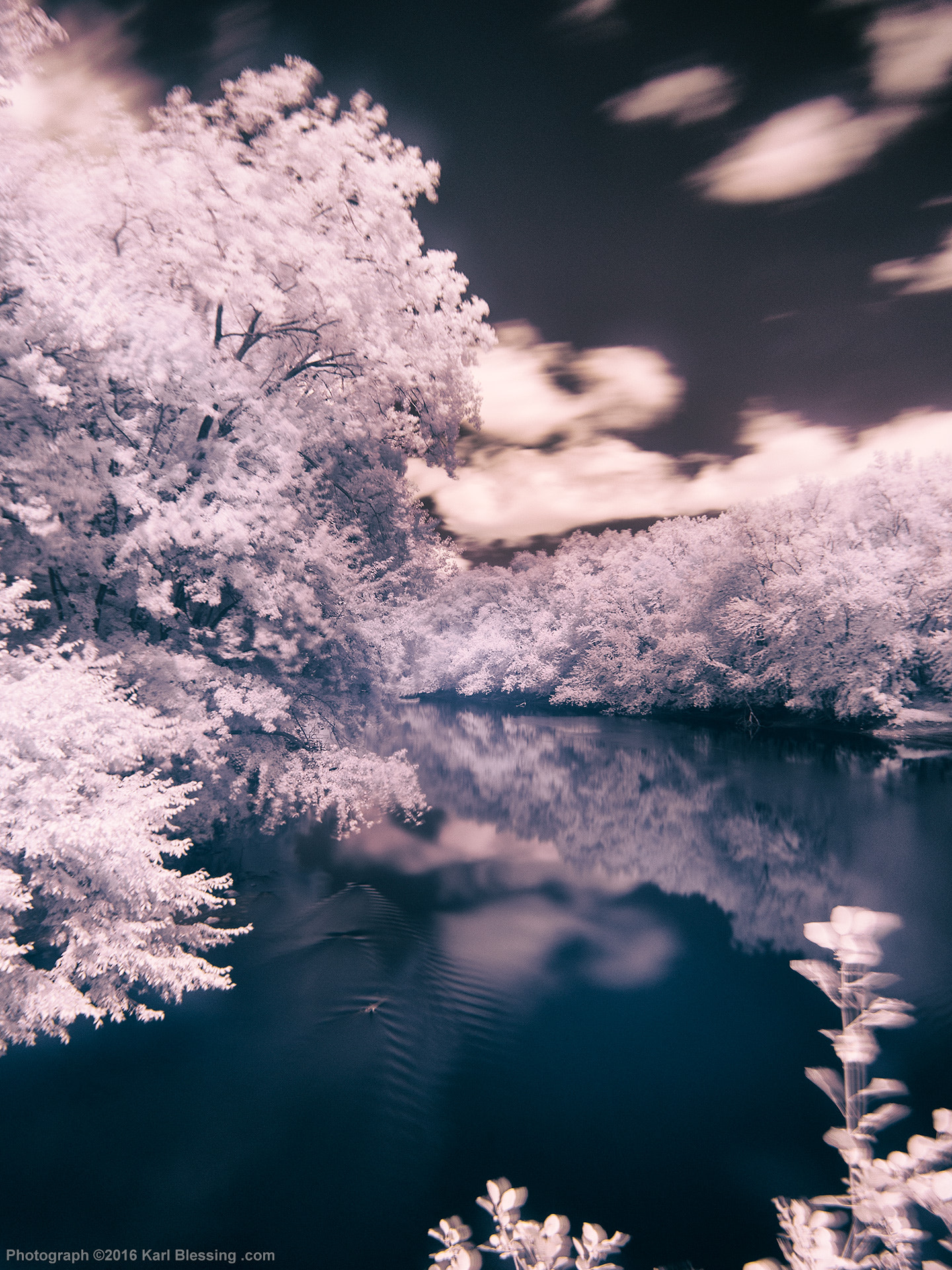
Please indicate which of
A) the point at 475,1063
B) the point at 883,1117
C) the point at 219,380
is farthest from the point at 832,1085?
the point at 219,380

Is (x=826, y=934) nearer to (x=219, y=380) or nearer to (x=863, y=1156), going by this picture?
(x=863, y=1156)

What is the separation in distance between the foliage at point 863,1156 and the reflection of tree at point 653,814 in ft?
34.4

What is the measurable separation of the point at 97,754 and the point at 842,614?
98.4 feet

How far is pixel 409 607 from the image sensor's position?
12.8 metres

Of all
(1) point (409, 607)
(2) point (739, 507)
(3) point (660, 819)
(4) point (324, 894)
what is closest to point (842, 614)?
(2) point (739, 507)

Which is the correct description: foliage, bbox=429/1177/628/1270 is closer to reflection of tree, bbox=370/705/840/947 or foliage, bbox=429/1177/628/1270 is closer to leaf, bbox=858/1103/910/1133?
leaf, bbox=858/1103/910/1133

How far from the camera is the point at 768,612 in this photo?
30.8 metres

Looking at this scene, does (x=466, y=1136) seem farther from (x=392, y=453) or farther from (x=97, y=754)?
(x=392, y=453)

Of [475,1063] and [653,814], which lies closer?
[475,1063]

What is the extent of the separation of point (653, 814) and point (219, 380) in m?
Result: 17.7

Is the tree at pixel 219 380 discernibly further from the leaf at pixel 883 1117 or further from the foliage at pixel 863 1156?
the leaf at pixel 883 1117

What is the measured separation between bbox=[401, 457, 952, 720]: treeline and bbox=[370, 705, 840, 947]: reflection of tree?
5893mm

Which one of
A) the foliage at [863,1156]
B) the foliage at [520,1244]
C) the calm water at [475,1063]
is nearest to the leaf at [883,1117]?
the foliage at [863,1156]

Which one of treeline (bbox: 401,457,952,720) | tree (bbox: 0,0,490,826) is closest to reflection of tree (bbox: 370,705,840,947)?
treeline (bbox: 401,457,952,720)
